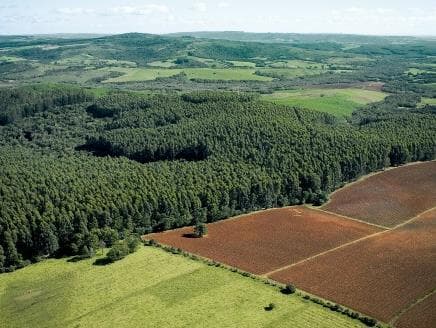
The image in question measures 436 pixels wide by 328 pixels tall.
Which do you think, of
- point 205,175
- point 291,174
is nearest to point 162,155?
point 205,175

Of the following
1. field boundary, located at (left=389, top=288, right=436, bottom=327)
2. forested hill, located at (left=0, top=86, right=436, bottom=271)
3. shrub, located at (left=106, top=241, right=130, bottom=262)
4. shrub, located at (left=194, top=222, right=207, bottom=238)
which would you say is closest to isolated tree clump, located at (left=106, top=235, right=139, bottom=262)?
shrub, located at (left=106, top=241, right=130, bottom=262)

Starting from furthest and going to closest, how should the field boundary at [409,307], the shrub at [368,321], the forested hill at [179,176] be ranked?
1. the forested hill at [179,176]
2. the field boundary at [409,307]
3. the shrub at [368,321]

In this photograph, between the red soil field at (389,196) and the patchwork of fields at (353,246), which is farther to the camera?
the red soil field at (389,196)

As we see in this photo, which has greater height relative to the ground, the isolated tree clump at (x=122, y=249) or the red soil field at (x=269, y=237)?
the isolated tree clump at (x=122, y=249)

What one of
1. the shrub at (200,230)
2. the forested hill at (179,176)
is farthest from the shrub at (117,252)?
the shrub at (200,230)

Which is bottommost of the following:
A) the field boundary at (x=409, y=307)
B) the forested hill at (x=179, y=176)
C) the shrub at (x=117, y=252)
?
the shrub at (x=117, y=252)

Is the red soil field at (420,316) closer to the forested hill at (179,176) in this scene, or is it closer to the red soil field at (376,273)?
the red soil field at (376,273)

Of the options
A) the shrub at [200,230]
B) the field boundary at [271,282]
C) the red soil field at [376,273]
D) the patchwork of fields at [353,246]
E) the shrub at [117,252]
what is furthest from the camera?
the shrub at [200,230]
